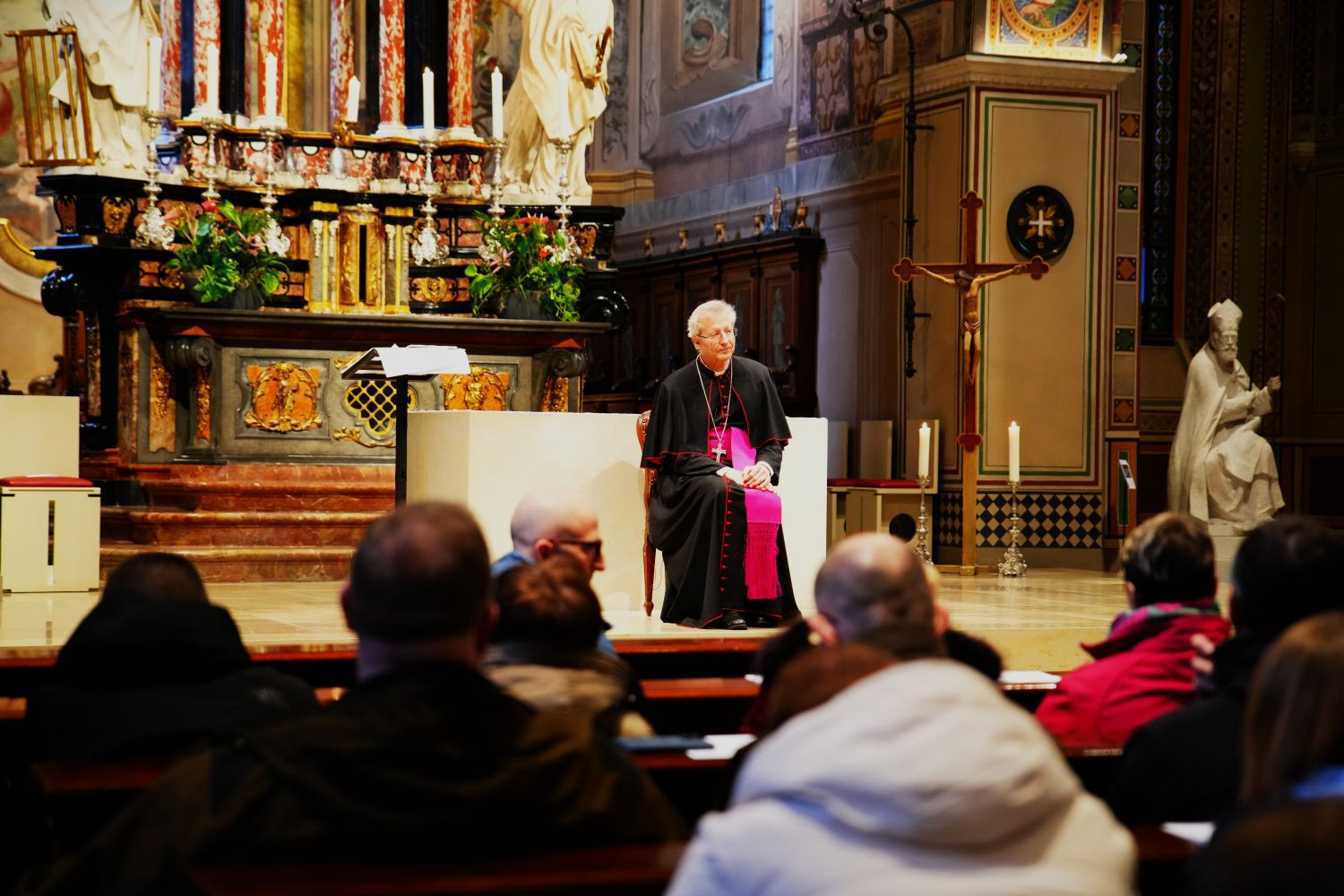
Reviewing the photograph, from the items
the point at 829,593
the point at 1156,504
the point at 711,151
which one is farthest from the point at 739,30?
the point at 829,593

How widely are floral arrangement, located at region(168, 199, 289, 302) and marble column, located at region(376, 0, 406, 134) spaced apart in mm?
1735

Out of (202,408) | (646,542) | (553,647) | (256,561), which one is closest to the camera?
(553,647)

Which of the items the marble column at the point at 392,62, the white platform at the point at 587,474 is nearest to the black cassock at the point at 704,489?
the white platform at the point at 587,474

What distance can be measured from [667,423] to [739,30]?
9.18m

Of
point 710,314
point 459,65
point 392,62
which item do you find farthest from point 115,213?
point 710,314

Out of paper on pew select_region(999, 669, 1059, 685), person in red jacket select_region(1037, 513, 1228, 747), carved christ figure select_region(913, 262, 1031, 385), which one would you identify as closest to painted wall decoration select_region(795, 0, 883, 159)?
carved christ figure select_region(913, 262, 1031, 385)

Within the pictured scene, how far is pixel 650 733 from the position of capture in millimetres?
3209

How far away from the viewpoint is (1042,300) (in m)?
12.1

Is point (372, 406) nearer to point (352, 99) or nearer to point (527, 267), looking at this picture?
point (527, 267)

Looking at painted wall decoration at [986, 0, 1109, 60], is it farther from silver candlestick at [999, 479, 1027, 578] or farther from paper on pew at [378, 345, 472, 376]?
paper on pew at [378, 345, 472, 376]

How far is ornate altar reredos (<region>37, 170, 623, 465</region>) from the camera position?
9.84 m

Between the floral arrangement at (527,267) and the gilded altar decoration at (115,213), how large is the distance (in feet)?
6.79

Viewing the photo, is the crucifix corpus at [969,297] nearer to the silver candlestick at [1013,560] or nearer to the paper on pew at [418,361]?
the silver candlestick at [1013,560]

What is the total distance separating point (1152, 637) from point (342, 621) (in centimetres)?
386
